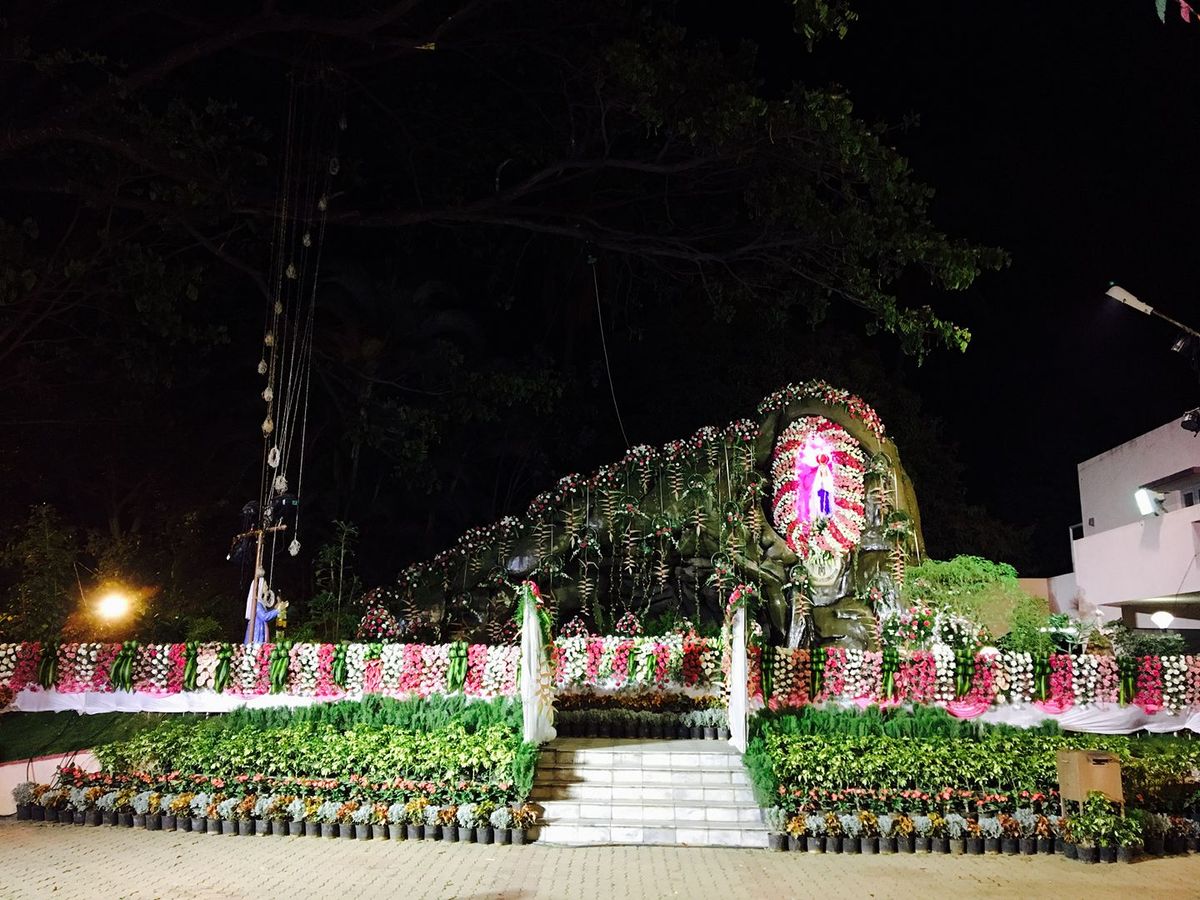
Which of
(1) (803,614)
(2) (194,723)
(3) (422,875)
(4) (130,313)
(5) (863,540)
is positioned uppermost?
(4) (130,313)

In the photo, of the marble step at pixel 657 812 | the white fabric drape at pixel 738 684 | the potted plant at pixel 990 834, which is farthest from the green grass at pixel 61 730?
the potted plant at pixel 990 834

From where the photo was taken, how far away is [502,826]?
378 inches

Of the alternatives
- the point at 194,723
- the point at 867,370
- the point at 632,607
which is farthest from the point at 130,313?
the point at 867,370

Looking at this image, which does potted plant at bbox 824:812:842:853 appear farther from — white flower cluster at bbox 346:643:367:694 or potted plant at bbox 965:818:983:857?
white flower cluster at bbox 346:643:367:694

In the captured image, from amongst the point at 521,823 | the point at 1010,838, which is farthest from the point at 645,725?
the point at 1010,838

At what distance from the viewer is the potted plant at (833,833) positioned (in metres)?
9.48

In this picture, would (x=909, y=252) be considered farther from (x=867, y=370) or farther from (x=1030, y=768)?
(x=867, y=370)

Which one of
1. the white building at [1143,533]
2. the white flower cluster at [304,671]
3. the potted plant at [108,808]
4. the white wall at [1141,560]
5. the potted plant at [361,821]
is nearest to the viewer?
the potted plant at [361,821]

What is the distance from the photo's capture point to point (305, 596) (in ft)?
66.1

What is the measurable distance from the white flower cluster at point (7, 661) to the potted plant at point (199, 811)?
4616 millimetres

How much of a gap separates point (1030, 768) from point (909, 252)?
6.32 meters

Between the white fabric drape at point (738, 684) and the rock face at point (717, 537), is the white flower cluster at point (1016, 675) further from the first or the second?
the rock face at point (717, 537)

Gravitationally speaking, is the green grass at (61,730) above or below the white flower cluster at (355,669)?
below

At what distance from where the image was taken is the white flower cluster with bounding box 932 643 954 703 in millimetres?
12328
